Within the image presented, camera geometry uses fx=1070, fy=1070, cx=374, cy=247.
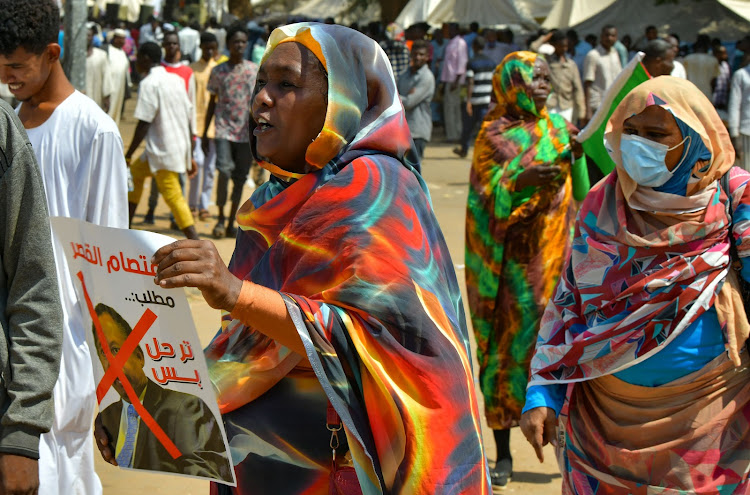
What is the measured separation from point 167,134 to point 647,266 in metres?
7.37

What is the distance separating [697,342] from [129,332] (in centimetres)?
193

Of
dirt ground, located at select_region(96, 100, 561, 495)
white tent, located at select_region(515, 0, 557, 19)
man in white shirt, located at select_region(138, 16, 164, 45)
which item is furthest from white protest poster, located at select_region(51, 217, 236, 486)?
man in white shirt, located at select_region(138, 16, 164, 45)

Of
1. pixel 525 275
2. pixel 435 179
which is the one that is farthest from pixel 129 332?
pixel 435 179

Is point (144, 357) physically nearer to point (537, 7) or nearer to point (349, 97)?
point (349, 97)

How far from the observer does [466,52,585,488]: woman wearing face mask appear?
5523mm

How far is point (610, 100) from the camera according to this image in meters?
4.36

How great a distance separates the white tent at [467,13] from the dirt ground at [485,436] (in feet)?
31.1

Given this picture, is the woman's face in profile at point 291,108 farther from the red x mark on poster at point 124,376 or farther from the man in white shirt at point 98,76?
the man in white shirt at point 98,76

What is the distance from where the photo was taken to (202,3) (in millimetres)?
36031

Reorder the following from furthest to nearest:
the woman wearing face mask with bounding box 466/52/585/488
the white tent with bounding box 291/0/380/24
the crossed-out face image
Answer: the white tent with bounding box 291/0/380/24, the woman wearing face mask with bounding box 466/52/585/488, the crossed-out face image

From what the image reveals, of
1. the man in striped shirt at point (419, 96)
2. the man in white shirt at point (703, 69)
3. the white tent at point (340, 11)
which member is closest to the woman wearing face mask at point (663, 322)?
the man in striped shirt at point (419, 96)

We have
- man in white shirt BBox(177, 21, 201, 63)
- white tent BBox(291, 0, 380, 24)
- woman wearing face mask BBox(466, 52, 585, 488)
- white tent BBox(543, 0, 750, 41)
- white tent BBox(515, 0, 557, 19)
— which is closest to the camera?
woman wearing face mask BBox(466, 52, 585, 488)

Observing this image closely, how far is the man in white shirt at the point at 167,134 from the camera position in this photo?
10.1 meters

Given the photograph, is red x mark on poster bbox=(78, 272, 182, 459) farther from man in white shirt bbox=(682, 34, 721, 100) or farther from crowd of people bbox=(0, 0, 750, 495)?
man in white shirt bbox=(682, 34, 721, 100)
